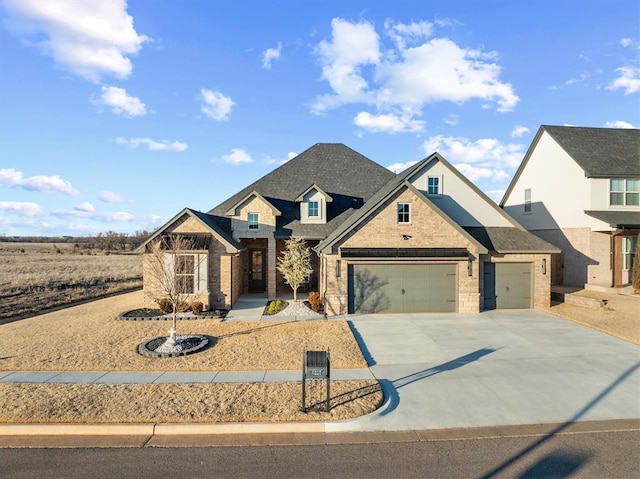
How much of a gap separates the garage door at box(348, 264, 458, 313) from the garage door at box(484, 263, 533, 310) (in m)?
2.08

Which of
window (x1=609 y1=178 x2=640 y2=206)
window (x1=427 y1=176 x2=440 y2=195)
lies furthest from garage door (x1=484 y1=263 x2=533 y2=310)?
window (x1=609 y1=178 x2=640 y2=206)

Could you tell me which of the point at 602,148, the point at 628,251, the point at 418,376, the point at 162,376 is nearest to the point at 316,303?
the point at 418,376

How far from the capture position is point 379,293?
16.6 m

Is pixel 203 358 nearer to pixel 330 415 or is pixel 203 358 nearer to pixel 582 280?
pixel 330 415

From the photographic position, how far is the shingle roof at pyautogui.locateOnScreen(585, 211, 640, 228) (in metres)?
20.2

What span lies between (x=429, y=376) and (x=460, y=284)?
8553 mm

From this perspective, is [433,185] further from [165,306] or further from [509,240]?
[165,306]

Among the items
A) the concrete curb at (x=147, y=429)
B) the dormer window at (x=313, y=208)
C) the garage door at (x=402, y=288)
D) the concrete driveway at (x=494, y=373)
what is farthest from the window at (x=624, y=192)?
the concrete curb at (x=147, y=429)

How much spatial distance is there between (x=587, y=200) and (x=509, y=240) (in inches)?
331

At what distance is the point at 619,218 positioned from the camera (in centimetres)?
2098

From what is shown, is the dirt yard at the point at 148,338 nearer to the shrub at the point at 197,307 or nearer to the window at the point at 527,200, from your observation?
the shrub at the point at 197,307

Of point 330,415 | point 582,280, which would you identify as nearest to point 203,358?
point 330,415

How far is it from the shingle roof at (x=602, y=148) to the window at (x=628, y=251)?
13.0 feet

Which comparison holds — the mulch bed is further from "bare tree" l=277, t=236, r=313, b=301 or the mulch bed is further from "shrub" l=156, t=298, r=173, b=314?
"bare tree" l=277, t=236, r=313, b=301
